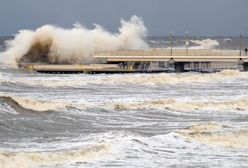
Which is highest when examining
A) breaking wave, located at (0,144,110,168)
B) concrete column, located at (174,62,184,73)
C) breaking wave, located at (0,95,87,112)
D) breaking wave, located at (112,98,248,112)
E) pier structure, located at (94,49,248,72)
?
pier structure, located at (94,49,248,72)

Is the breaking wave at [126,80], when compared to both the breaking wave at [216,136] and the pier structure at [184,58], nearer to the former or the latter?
the pier structure at [184,58]

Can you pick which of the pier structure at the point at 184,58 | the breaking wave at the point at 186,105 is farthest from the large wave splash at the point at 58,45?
the breaking wave at the point at 186,105

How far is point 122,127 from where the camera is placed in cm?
2769

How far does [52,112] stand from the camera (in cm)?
3203

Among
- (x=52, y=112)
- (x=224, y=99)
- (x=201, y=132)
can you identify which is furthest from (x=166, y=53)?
(x=201, y=132)

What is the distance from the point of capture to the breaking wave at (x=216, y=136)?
2388 centimetres

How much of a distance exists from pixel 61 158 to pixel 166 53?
51464mm

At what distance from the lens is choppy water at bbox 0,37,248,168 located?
20.6m

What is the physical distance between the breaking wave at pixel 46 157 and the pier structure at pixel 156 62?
44.4 meters

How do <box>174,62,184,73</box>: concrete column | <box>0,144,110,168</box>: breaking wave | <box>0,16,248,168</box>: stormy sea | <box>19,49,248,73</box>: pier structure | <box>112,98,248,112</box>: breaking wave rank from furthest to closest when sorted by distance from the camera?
<box>174,62,184,73</box>: concrete column, <box>19,49,248,73</box>: pier structure, <box>112,98,248,112</box>: breaking wave, <box>0,16,248,168</box>: stormy sea, <box>0,144,110,168</box>: breaking wave

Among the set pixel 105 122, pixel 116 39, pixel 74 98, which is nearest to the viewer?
pixel 105 122

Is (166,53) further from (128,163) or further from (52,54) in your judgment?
(128,163)

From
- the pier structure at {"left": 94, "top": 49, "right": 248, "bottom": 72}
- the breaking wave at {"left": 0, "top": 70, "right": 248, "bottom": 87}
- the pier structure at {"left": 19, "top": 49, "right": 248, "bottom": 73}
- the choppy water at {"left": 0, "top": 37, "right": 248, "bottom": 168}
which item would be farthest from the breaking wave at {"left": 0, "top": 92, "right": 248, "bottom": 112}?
the pier structure at {"left": 94, "top": 49, "right": 248, "bottom": 72}

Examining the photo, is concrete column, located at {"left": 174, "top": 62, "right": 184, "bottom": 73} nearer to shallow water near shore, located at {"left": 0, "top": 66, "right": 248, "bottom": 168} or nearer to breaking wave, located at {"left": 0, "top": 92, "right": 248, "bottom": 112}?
shallow water near shore, located at {"left": 0, "top": 66, "right": 248, "bottom": 168}
